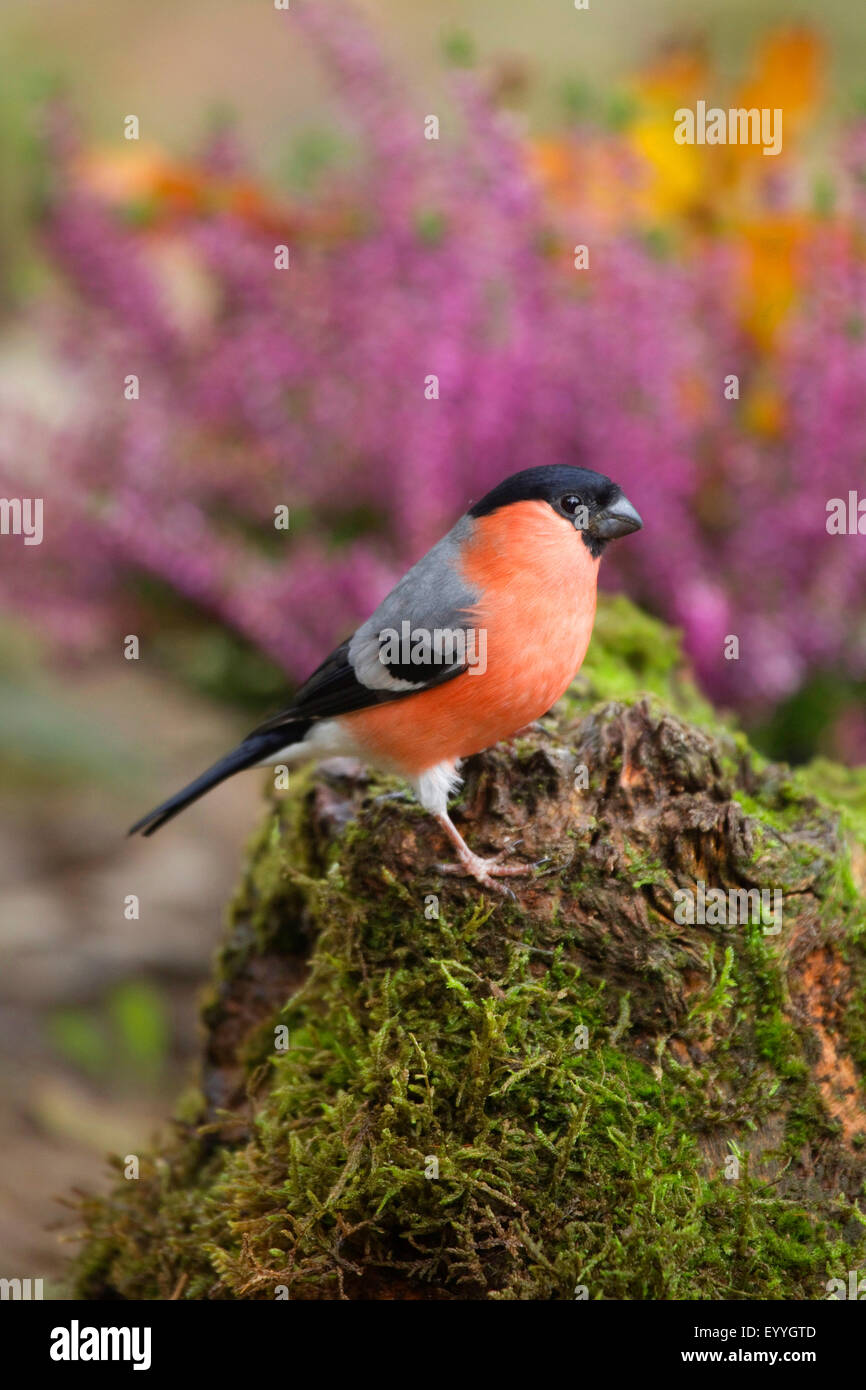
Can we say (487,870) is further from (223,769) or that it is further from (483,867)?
(223,769)

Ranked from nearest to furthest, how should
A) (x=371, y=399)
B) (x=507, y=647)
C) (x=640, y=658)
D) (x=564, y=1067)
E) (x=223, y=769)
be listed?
(x=564, y=1067), (x=507, y=647), (x=223, y=769), (x=640, y=658), (x=371, y=399)

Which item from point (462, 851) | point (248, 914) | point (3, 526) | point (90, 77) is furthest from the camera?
point (90, 77)

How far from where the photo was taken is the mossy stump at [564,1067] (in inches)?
72.3

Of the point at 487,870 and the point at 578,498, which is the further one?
the point at 578,498

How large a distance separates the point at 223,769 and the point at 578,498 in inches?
32.2

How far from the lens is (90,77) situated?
10078mm

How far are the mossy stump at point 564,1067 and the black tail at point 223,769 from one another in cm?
21

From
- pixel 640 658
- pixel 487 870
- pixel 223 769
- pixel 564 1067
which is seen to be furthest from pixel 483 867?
pixel 640 658

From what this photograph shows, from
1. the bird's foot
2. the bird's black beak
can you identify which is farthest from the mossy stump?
the bird's black beak

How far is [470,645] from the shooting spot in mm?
2248

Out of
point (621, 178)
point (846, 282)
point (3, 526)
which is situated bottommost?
point (3, 526)

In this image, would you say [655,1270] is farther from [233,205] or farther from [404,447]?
[233,205]
